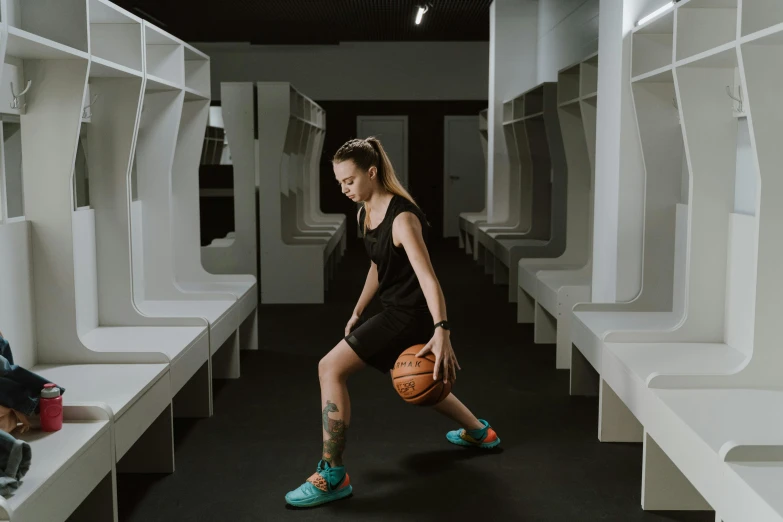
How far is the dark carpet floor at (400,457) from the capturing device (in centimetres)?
333

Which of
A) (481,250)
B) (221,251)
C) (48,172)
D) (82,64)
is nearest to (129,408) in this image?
(48,172)

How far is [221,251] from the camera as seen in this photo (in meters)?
8.02

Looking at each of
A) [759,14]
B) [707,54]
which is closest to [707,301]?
[707,54]

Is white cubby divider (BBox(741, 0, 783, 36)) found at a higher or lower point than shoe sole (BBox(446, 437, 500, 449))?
higher

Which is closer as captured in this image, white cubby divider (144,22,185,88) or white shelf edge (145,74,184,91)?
white shelf edge (145,74,184,91)

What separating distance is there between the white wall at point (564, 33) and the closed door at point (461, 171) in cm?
423

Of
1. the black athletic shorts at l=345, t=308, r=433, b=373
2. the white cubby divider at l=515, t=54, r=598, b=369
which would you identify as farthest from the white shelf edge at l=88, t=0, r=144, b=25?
the white cubby divider at l=515, t=54, r=598, b=369

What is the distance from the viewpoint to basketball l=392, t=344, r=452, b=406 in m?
3.21

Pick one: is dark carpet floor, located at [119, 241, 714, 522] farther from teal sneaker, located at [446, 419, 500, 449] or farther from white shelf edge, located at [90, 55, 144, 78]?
Answer: white shelf edge, located at [90, 55, 144, 78]

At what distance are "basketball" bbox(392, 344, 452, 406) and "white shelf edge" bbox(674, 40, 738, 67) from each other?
1530 mm

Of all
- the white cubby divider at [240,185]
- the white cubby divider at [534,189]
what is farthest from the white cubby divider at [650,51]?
the white cubby divider at [240,185]

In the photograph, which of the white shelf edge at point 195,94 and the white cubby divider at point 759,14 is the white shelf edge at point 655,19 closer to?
the white cubby divider at point 759,14

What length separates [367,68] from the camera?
596 inches

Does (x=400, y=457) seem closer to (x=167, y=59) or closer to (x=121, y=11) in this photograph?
(x=121, y=11)
